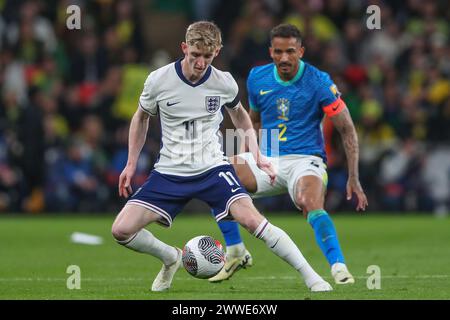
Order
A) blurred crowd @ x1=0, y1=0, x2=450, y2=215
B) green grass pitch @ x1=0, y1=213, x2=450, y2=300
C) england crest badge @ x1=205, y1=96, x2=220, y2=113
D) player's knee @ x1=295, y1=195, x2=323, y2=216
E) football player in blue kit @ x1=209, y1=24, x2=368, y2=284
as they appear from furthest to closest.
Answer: blurred crowd @ x1=0, y1=0, x2=450, y2=215, football player in blue kit @ x1=209, y1=24, x2=368, y2=284, player's knee @ x1=295, y1=195, x2=323, y2=216, england crest badge @ x1=205, y1=96, x2=220, y2=113, green grass pitch @ x1=0, y1=213, x2=450, y2=300

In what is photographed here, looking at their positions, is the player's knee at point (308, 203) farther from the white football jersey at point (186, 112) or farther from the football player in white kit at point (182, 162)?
the white football jersey at point (186, 112)

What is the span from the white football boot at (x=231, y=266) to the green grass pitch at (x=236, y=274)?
0.28ft

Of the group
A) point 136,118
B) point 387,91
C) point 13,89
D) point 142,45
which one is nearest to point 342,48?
point 387,91

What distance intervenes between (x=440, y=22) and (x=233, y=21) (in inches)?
171

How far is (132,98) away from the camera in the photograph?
21250 millimetres

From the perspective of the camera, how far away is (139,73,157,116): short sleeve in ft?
31.1

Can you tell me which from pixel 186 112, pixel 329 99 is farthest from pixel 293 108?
pixel 186 112

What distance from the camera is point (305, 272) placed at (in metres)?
9.17

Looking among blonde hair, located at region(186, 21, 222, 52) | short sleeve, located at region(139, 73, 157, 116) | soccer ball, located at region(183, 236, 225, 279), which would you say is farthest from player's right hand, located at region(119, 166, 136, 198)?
blonde hair, located at region(186, 21, 222, 52)

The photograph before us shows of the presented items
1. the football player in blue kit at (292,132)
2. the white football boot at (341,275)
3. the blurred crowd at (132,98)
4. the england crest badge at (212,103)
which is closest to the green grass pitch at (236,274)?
the white football boot at (341,275)

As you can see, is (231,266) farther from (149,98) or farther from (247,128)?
(149,98)

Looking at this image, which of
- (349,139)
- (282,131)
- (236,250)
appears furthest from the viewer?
(282,131)

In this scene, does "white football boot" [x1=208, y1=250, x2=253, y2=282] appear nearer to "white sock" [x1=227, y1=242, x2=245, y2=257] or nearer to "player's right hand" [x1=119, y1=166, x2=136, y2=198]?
"white sock" [x1=227, y1=242, x2=245, y2=257]

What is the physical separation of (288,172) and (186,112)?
6.17 feet
